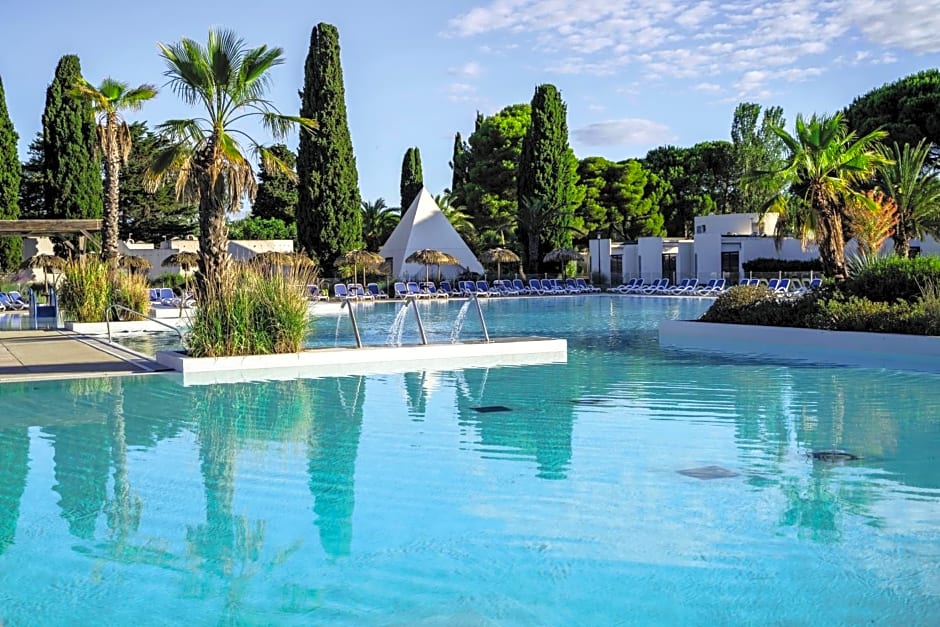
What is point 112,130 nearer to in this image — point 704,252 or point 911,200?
point 911,200

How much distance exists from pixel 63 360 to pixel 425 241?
29.7 meters

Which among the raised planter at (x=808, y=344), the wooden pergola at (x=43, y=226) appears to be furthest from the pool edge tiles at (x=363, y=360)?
the wooden pergola at (x=43, y=226)

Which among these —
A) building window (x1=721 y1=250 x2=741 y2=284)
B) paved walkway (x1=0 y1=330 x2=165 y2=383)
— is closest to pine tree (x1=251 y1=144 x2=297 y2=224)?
building window (x1=721 y1=250 x2=741 y2=284)

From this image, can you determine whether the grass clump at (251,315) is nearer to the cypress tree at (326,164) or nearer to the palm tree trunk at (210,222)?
the palm tree trunk at (210,222)

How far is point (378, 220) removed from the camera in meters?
54.0

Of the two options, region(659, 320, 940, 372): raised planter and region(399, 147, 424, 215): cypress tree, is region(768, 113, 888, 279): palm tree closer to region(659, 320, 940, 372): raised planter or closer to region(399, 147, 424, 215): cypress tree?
region(659, 320, 940, 372): raised planter

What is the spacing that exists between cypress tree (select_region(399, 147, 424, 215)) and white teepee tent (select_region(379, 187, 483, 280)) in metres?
10.4

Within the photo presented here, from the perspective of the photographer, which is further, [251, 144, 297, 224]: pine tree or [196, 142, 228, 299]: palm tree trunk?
[251, 144, 297, 224]: pine tree

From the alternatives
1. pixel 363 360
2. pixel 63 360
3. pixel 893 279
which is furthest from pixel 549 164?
pixel 63 360

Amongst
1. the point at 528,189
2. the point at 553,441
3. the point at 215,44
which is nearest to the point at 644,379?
the point at 553,441

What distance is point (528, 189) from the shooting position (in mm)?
44375

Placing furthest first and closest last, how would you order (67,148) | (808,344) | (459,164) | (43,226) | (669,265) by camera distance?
(459,164) → (669,265) → (67,148) → (43,226) → (808,344)

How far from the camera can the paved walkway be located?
1212 cm

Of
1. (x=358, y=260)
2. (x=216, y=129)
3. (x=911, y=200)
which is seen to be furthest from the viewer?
(x=358, y=260)
